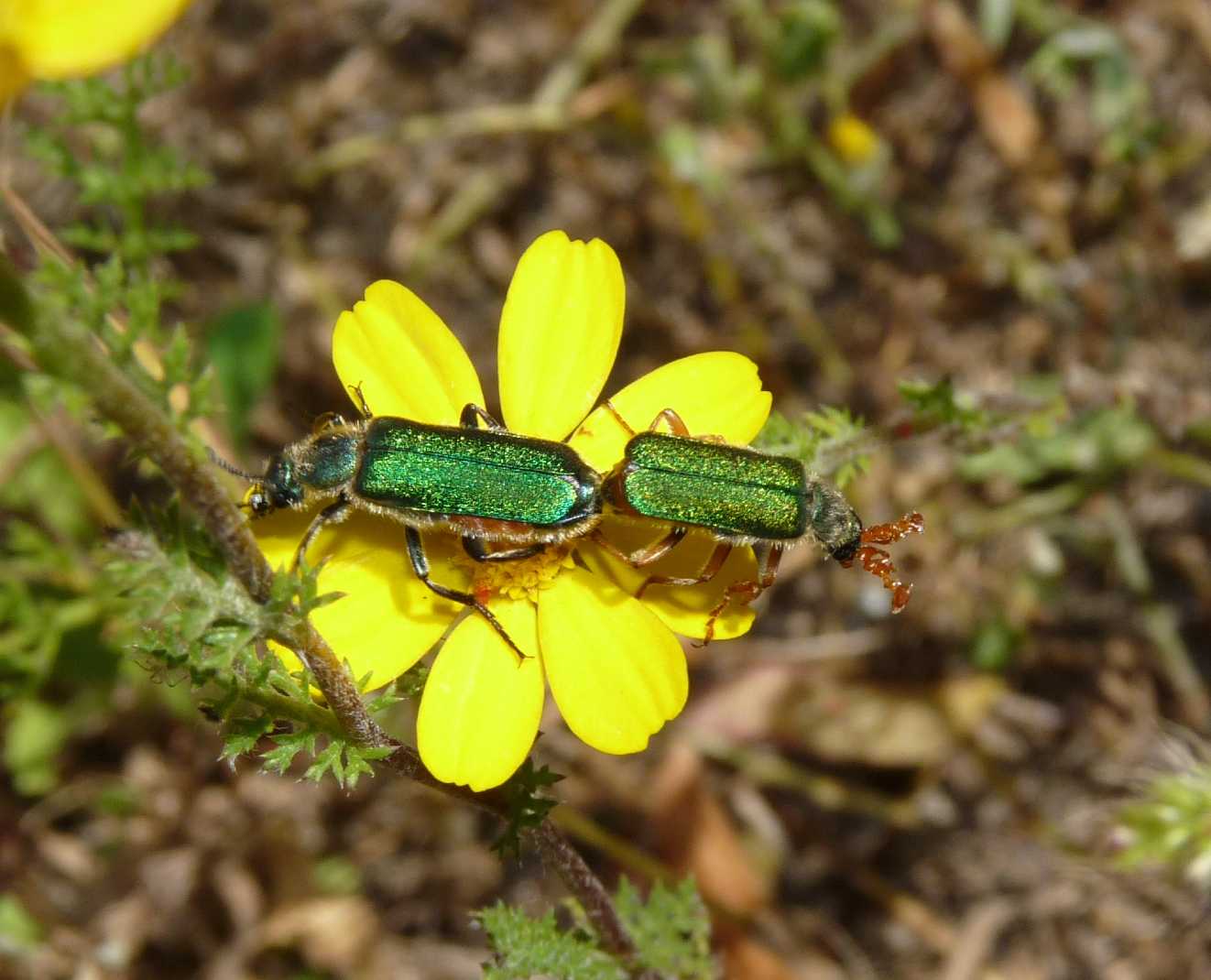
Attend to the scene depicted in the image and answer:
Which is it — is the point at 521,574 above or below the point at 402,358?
below

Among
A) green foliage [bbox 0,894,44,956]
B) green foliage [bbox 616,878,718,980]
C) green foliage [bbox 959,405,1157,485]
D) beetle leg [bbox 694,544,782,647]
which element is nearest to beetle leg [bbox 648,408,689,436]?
beetle leg [bbox 694,544,782,647]

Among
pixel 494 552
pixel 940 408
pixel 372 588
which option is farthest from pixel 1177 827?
pixel 372 588

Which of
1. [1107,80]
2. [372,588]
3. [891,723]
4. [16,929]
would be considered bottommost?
[891,723]

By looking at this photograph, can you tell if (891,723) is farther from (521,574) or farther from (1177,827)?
(521,574)

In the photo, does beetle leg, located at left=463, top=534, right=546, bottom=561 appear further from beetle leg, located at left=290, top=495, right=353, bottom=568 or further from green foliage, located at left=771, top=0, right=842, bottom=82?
green foliage, located at left=771, top=0, right=842, bottom=82

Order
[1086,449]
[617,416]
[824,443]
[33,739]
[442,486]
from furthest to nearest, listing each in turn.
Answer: [33,739], [1086,449], [824,443], [617,416], [442,486]

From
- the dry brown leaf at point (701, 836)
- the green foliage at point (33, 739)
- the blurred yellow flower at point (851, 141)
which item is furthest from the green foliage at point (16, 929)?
the blurred yellow flower at point (851, 141)

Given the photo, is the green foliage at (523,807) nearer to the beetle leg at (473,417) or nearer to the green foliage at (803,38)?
the beetle leg at (473,417)
